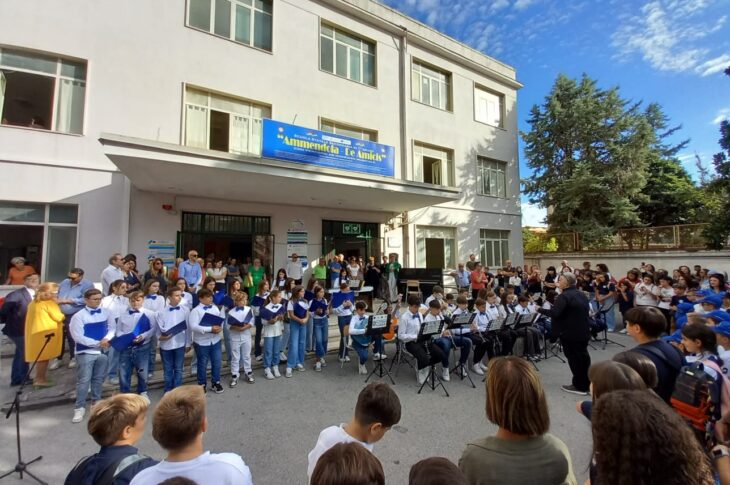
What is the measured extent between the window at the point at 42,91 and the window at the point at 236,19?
3649 mm

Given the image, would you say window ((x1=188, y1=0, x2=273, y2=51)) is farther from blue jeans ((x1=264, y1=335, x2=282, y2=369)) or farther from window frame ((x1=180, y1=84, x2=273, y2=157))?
blue jeans ((x1=264, y1=335, x2=282, y2=369))

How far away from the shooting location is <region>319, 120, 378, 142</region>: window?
12.6 m

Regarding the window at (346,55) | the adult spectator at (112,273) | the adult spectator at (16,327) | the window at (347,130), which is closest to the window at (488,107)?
the window at (346,55)

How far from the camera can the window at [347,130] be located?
12.6 meters

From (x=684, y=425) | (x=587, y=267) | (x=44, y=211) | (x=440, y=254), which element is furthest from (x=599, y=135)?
(x=44, y=211)

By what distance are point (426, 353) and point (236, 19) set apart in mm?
11911

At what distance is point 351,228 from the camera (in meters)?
12.9

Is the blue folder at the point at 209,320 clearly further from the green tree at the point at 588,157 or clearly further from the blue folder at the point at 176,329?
the green tree at the point at 588,157

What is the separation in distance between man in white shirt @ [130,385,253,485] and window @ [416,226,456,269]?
42.0 ft

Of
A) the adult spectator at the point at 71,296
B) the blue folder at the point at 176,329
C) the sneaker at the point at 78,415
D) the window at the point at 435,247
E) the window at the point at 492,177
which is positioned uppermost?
the window at the point at 492,177

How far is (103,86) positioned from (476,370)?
1158cm

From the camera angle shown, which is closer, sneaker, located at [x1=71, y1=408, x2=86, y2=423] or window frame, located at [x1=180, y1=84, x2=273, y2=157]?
sneaker, located at [x1=71, y1=408, x2=86, y2=423]

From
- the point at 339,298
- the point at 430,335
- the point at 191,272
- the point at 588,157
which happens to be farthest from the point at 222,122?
the point at 588,157

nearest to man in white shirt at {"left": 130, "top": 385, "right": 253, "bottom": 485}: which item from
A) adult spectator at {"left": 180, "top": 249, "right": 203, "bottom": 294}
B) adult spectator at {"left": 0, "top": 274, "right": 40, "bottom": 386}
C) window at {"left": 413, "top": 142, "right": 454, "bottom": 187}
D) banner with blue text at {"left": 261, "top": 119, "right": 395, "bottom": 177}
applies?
adult spectator at {"left": 0, "top": 274, "right": 40, "bottom": 386}
